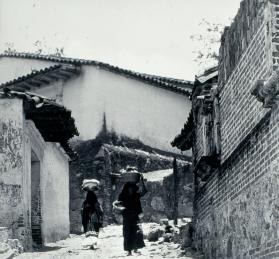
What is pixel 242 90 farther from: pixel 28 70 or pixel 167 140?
pixel 28 70

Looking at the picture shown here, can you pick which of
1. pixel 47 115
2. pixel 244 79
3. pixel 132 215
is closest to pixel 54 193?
pixel 47 115

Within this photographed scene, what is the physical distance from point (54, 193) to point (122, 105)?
24.6 ft

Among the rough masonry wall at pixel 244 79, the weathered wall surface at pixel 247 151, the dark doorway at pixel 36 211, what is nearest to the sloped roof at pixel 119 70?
the dark doorway at pixel 36 211

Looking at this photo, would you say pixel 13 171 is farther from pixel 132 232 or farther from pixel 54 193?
pixel 54 193

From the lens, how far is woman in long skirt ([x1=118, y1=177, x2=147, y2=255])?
41.9 ft

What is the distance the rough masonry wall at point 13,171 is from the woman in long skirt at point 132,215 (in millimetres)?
2053

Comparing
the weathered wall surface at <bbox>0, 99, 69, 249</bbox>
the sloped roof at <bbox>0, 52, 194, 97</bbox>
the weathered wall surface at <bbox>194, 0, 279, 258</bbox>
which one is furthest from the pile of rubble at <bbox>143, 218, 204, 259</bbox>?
the sloped roof at <bbox>0, 52, 194, 97</bbox>

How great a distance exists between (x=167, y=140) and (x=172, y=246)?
13.1m

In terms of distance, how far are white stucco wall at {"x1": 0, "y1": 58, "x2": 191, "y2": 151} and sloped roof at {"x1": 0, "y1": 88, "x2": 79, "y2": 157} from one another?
25.1 feet

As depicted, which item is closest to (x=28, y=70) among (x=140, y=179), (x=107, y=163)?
(x=107, y=163)

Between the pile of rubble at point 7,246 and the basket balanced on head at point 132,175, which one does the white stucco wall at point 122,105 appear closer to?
the basket balanced on head at point 132,175

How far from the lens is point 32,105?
13750 mm

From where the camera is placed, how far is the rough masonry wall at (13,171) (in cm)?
1293

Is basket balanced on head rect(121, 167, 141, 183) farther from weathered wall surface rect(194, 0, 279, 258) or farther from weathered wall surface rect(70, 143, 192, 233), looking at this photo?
weathered wall surface rect(70, 143, 192, 233)
